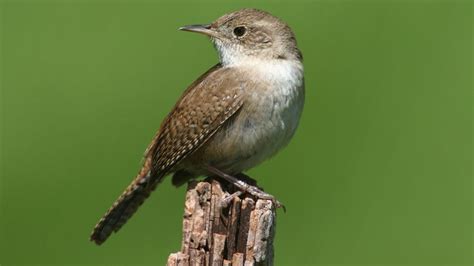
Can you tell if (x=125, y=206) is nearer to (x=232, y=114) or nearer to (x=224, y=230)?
(x=232, y=114)

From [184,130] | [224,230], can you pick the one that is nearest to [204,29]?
[184,130]

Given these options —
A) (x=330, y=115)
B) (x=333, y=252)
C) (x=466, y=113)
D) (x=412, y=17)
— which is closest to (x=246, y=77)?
(x=333, y=252)

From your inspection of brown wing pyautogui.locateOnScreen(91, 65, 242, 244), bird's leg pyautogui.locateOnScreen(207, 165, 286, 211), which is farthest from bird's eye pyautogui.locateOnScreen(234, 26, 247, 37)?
bird's leg pyautogui.locateOnScreen(207, 165, 286, 211)

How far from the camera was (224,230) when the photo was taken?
21.8ft

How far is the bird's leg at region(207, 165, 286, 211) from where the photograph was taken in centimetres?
734

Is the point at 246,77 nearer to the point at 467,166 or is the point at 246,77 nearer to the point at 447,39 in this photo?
the point at 467,166

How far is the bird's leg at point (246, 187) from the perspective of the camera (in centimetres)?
734

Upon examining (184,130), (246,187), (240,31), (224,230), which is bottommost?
(224,230)

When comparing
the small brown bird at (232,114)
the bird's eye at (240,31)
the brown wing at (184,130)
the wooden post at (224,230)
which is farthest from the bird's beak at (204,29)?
the wooden post at (224,230)

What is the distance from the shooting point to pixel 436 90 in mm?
11758

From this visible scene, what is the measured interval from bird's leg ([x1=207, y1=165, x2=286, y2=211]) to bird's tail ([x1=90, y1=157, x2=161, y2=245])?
0.39 m

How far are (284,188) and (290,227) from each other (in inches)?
15.2

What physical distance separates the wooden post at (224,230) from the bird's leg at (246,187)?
443 mm

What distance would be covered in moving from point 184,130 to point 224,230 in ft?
4.40
